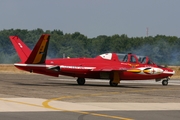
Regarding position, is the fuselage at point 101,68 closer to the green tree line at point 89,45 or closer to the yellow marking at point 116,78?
the yellow marking at point 116,78

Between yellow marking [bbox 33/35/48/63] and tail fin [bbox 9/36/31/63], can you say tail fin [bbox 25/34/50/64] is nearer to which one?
yellow marking [bbox 33/35/48/63]

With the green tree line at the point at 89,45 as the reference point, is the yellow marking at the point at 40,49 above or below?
below

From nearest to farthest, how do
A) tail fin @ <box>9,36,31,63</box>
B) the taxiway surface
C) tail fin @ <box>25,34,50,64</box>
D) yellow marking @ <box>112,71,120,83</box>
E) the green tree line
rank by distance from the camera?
the taxiway surface
tail fin @ <box>25,34,50,64</box>
yellow marking @ <box>112,71,120,83</box>
tail fin @ <box>9,36,31,63</box>
the green tree line

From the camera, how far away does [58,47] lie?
3925 inches

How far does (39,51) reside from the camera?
34.3 meters

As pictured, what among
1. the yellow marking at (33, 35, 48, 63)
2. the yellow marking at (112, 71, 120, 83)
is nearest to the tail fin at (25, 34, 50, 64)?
the yellow marking at (33, 35, 48, 63)

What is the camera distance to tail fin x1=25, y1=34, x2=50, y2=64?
34.2 meters

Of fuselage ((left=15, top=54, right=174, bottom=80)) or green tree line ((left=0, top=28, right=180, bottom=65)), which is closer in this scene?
fuselage ((left=15, top=54, right=174, bottom=80))

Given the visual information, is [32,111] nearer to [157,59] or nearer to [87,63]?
[87,63]

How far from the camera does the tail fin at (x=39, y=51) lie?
Answer: 112 feet

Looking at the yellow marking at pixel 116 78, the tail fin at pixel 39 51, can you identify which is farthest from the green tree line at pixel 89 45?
the tail fin at pixel 39 51
